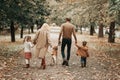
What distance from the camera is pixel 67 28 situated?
16.2 metres

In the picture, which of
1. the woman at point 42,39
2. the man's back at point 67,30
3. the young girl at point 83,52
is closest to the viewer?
the woman at point 42,39

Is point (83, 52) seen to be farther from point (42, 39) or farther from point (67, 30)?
point (42, 39)

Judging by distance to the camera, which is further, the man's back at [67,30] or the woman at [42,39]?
the man's back at [67,30]

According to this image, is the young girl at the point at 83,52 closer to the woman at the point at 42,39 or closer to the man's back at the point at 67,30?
the man's back at the point at 67,30

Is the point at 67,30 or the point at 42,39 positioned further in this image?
the point at 67,30

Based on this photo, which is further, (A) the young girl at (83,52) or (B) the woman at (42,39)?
(A) the young girl at (83,52)

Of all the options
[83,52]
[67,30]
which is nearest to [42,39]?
[67,30]

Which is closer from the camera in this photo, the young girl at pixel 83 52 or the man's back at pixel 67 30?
the young girl at pixel 83 52

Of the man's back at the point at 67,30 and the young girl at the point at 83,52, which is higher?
the man's back at the point at 67,30

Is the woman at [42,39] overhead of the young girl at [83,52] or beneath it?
overhead

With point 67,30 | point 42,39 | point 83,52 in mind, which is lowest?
point 83,52

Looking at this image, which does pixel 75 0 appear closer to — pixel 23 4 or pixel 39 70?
pixel 23 4

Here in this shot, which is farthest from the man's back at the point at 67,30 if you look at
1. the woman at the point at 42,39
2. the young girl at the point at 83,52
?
the woman at the point at 42,39

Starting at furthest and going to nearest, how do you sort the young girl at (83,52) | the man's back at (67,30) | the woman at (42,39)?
the man's back at (67,30) → the young girl at (83,52) → the woman at (42,39)
